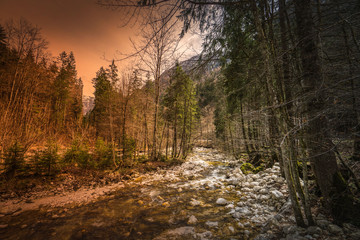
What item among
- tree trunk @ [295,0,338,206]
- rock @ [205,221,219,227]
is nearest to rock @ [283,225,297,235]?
tree trunk @ [295,0,338,206]

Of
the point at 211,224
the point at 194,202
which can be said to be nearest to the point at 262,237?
the point at 211,224

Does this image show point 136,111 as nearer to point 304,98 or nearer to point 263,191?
point 263,191

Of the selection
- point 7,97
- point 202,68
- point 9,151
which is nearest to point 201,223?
point 202,68

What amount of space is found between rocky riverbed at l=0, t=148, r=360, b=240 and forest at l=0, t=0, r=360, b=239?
52 centimetres

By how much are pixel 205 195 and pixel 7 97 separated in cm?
1331

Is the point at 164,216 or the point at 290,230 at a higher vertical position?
the point at 290,230

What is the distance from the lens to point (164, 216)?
4.03 metres

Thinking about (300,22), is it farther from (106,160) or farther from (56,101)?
(56,101)

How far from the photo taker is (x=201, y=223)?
3.65 metres

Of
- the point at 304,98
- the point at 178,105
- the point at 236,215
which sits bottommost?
the point at 236,215

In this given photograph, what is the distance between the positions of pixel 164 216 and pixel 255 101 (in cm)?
477

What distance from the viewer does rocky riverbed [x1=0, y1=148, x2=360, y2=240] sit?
119 inches

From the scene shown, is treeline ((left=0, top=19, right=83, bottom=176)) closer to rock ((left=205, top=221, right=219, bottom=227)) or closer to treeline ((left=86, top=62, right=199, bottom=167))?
treeline ((left=86, top=62, right=199, bottom=167))

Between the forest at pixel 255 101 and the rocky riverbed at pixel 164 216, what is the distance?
0.52 meters
